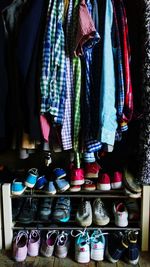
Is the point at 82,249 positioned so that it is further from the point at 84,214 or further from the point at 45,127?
the point at 45,127

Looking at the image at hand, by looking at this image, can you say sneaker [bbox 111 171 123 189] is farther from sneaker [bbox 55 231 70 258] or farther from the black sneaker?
sneaker [bbox 55 231 70 258]

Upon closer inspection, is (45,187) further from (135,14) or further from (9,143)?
(135,14)

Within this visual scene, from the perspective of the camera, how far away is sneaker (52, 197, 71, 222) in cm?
147

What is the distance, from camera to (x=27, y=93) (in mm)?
1179

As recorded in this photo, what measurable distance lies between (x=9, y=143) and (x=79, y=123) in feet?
1.18

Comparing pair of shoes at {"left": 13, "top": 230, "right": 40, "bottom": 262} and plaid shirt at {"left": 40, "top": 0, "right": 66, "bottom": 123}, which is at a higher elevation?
plaid shirt at {"left": 40, "top": 0, "right": 66, "bottom": 123}

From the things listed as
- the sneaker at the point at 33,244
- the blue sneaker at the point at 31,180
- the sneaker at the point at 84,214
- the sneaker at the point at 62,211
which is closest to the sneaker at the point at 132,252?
the sneaker at the point at 84,214

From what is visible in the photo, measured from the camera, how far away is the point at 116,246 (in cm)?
144

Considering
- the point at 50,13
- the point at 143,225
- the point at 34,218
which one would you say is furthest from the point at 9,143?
the point at 143,225

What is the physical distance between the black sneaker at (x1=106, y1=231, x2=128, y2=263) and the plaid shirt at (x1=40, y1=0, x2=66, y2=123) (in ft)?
2.31

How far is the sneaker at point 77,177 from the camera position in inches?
56.3

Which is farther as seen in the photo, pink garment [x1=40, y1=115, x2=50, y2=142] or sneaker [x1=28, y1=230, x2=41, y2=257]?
sneaker [x1=28, y1=230, x2=41, y2=257]

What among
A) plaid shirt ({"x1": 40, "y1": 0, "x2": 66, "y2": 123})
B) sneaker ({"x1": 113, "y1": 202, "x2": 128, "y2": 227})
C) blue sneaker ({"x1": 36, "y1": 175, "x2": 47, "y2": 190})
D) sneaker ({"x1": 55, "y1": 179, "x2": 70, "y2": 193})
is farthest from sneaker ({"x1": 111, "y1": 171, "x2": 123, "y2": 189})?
plaid shirt ({"x1": 40, "y1": 0, "x2": 66, "y2": 123})

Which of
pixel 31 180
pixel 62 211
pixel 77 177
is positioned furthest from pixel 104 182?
pixel 31 180
